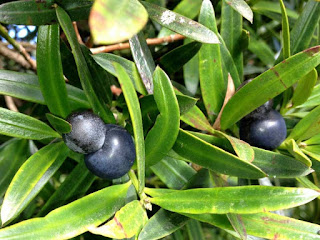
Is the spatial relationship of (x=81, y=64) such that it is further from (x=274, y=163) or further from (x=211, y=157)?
(x=274, y=163)

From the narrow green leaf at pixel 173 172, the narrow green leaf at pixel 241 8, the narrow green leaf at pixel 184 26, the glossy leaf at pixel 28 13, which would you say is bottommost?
the narrow green leaf at pixel 173 172

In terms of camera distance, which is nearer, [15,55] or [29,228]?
[29,228]

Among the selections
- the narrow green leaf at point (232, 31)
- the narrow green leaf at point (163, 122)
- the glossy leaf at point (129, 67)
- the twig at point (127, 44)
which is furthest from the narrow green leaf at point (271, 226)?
the twig at point (127, 44)

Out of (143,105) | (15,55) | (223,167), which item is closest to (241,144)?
(223,167)

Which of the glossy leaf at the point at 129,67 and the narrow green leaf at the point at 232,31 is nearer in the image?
the glossy leaf at the point at 129,67

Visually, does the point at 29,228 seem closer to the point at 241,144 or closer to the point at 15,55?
the point at 241,144

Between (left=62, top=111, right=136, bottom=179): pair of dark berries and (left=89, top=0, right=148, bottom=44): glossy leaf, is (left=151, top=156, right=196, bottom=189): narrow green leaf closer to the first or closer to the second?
(left=62, top=111, right=136, bottom=179): pair of dark berries

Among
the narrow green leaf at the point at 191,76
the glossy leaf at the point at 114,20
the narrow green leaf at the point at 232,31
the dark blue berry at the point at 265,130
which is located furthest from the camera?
the narrow green leaf at the point at 191,76

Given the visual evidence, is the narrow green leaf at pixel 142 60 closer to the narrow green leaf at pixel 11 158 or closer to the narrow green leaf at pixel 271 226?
the narrow green leaf at pixel 271 226
